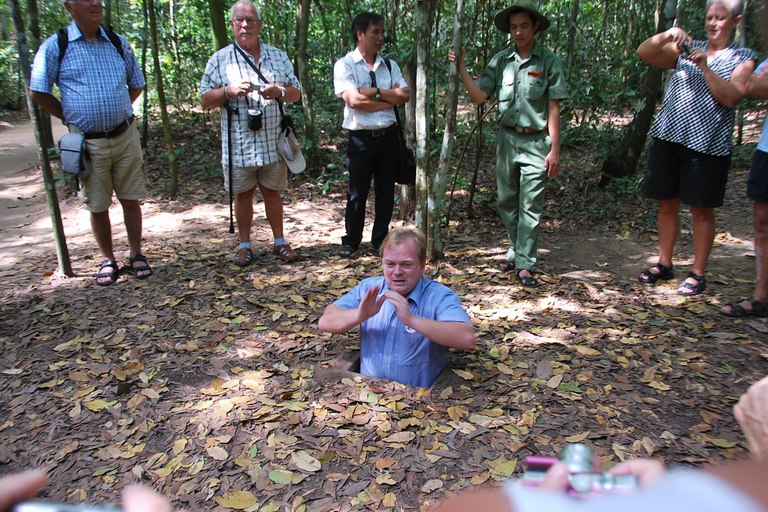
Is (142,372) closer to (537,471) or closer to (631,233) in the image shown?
(537,471)

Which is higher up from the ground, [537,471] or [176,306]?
[537,471]

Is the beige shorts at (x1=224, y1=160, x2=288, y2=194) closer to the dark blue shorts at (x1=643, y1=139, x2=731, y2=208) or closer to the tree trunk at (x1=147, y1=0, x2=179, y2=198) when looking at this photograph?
the tree trunk at (x1=147, y1=0, x2=179, y2=198)

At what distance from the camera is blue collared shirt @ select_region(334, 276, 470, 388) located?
10.7ft

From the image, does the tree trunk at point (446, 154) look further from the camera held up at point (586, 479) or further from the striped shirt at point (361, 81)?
the camera held up at point (586, 479)

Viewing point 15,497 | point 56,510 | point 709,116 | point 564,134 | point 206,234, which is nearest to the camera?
point 56,510

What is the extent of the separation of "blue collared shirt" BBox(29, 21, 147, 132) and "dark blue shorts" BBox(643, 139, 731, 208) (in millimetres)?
4414

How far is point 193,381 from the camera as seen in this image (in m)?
3.41

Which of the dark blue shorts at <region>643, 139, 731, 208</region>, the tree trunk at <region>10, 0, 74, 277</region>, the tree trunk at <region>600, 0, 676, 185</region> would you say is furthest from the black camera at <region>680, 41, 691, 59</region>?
the tree trunk at <region>10, 0, 74, 277</region>

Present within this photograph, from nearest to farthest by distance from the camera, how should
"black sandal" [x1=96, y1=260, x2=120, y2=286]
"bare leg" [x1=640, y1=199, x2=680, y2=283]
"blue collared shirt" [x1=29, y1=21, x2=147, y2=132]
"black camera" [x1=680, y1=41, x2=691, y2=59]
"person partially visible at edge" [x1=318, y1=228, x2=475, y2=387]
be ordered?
"person partially visible at edge" [x1=318, y1=228, x2=475, y2=387]
"black camera" [x1=680, y1=41, x2=691, y2=59]
"blue collared shirt" [x1=29, y1=21, x2=147, y2=132]
"bare leg" [x1=640, y1=199, x2=680, y2=283]
"black sandal" [x1=96, y1=260, x2=120, y2=286]

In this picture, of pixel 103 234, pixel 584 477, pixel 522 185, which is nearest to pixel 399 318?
pixel 522 185

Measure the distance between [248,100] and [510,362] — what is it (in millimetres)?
3202

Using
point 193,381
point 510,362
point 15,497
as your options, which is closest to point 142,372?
point 193,381

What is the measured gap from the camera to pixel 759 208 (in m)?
3.86

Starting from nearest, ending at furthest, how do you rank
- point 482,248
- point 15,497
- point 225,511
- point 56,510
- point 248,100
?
1. point 56,510
2. point 15,497
3. point 225,511
4. point 248,100
5. point 482,248
